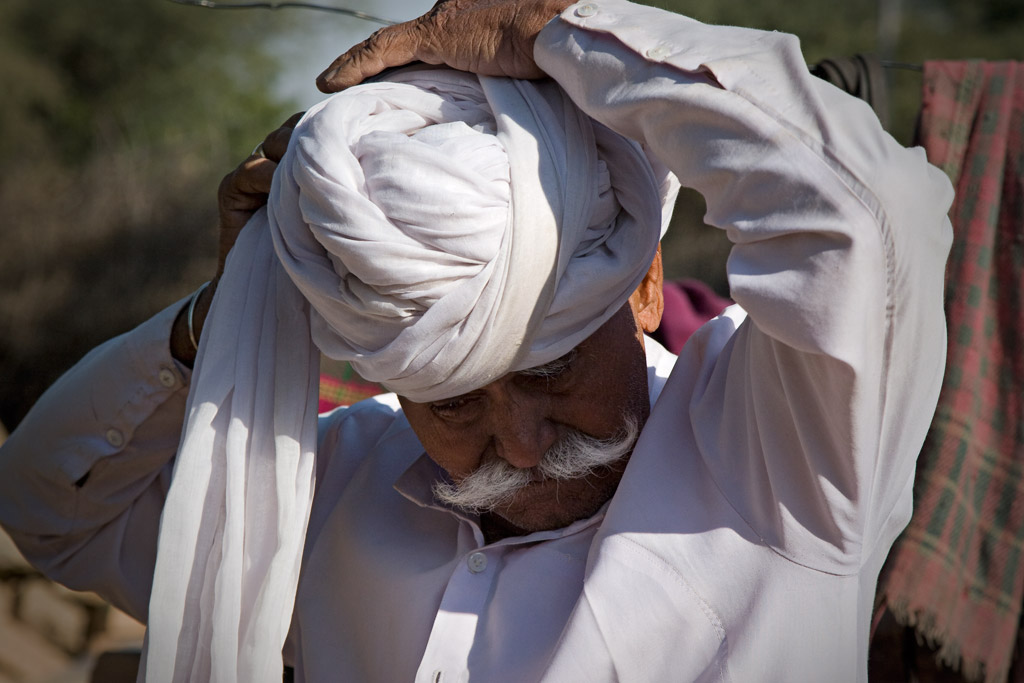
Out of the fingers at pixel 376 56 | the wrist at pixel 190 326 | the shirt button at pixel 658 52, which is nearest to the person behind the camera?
the shirt button at pixel 658 52

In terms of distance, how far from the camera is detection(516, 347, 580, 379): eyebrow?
1769 mm

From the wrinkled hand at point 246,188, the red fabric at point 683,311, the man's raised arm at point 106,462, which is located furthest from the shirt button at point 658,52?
the red fabric at point 683,311

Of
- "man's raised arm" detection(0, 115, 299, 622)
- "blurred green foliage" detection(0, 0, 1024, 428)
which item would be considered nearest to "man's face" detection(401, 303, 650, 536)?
"man's raised arm" detection(0, 115, 299, 622)

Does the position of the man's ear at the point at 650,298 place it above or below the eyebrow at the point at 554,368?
below

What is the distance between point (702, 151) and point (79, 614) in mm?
4054

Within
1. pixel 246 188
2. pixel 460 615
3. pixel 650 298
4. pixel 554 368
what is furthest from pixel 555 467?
pixel 246 188

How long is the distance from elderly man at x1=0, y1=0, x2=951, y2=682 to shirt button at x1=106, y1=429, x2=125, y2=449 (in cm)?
21

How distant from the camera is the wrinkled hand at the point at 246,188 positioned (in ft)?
6.18

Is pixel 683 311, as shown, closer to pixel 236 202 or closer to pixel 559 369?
pixel 559 369

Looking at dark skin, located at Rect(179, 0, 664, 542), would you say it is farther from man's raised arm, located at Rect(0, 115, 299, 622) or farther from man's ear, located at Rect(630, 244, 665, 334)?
man's raised arm, located at Rect(0, 115, 299, 622)

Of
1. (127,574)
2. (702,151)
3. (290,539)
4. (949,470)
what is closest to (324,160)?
(702,151)

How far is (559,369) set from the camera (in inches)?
70.1

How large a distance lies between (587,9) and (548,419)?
736mm

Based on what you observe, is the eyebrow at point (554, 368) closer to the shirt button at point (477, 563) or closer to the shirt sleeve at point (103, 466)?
the shirt button at point (477, 563)
